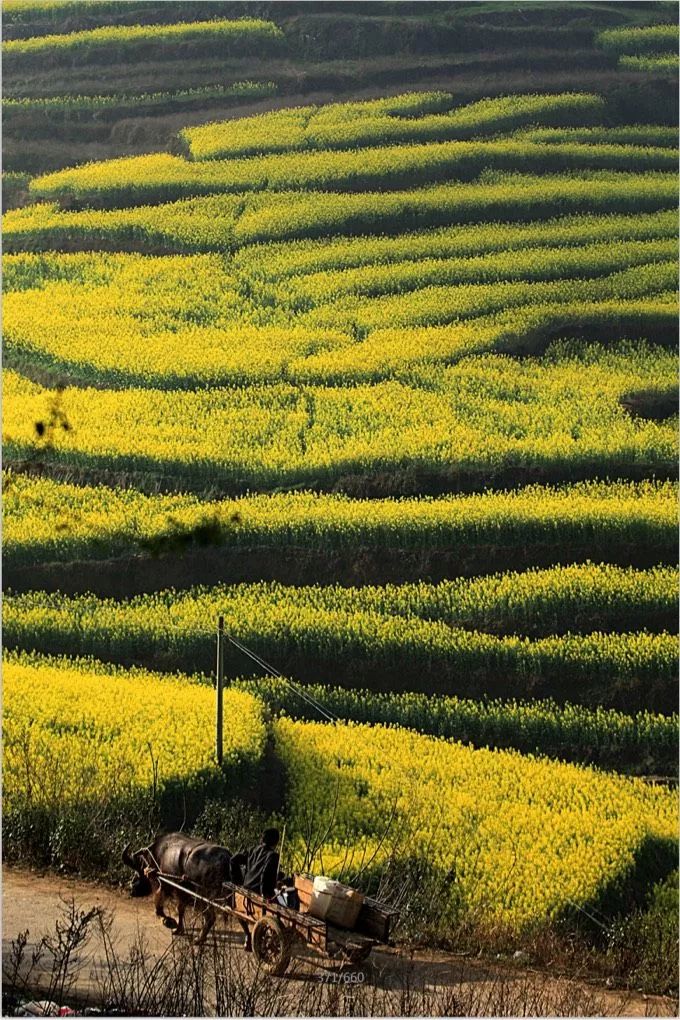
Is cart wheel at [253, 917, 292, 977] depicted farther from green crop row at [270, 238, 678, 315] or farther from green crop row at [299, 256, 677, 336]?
green crop row at [270, 238, 678, 315]

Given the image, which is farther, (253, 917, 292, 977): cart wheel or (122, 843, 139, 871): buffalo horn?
(122, 843, 139, 871): buffalo horn

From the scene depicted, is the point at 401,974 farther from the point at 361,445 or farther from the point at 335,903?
the point at 361,445

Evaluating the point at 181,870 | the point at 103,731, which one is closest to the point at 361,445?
the point at 103,731

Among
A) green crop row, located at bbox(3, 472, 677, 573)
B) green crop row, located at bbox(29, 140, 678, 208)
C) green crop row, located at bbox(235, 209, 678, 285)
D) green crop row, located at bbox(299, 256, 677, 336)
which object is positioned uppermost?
green crop row, located at bbox(29, 140, 678, 208)

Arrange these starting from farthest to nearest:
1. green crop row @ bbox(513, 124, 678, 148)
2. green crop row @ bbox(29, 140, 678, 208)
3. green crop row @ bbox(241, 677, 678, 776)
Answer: green crop row @ bbox(29, 140, 678, 208), green crop row @ bbox(513, 124, 678, 148), green crop row @ bbox(241, 677, 678, 776)

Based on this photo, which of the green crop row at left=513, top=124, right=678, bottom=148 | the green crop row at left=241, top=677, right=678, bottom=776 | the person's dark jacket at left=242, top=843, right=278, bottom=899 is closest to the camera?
the person's dark jacket at left=242, top=843, right=278, bottom=899

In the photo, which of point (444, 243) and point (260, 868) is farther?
point (444, 243)

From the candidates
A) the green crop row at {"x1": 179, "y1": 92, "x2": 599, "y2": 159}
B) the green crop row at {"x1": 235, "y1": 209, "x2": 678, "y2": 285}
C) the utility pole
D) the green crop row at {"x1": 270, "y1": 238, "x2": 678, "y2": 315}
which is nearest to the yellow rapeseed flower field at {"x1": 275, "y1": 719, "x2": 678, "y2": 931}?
the utility pole

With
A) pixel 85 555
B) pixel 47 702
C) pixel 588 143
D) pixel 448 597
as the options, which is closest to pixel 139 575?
pixel 85 555
